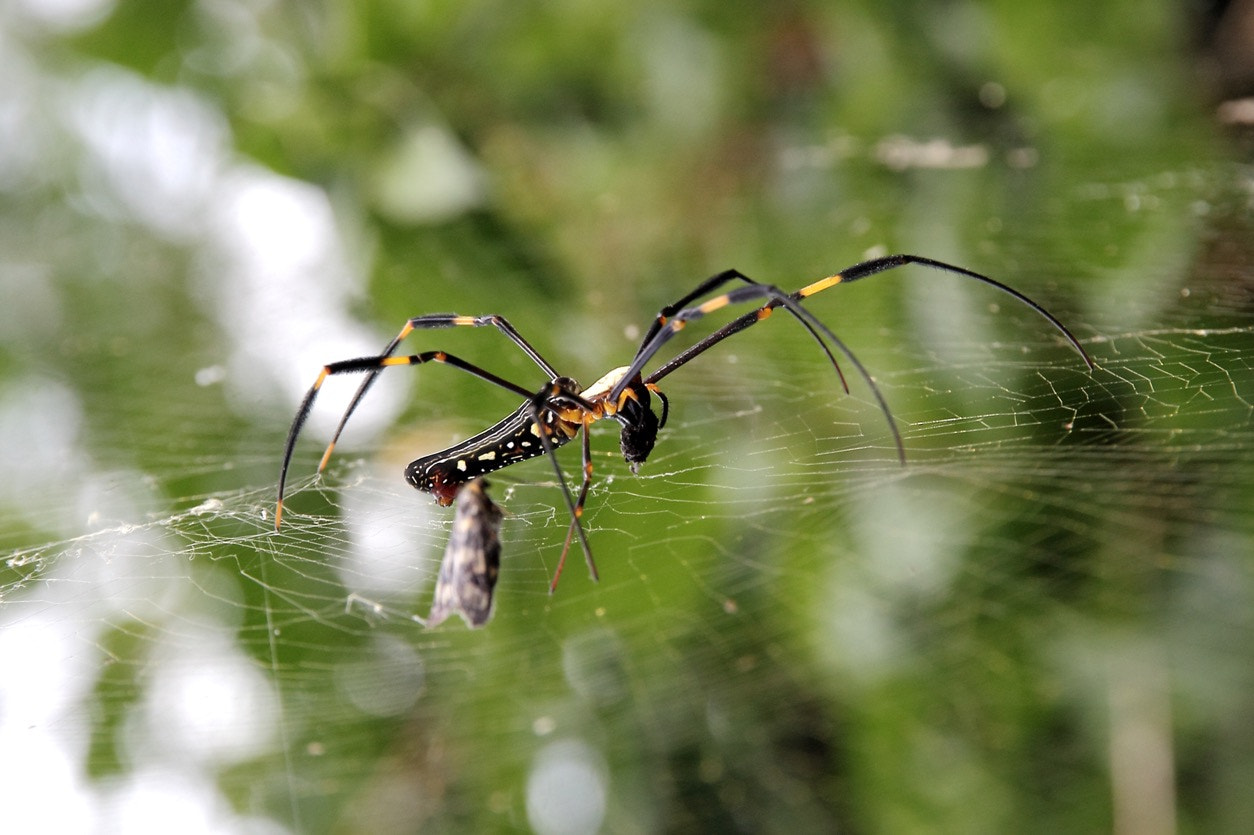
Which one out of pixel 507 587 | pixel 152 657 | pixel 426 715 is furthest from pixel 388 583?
pixel 152 657

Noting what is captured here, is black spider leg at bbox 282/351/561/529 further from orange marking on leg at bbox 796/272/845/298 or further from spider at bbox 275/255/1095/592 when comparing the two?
orange marking on leg at bbox 796/272/845/298

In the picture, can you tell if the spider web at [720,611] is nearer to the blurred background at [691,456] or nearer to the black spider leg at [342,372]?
the blurred background at [691,456]

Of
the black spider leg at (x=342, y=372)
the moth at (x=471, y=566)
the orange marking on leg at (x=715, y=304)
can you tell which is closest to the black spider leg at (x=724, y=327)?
the orange marking on leg at (x=715, y=304)

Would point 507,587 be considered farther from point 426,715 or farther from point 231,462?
point 231,462

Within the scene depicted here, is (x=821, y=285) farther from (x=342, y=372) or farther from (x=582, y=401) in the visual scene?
(x=342, y=372)

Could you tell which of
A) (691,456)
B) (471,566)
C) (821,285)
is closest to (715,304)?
(821,285)
